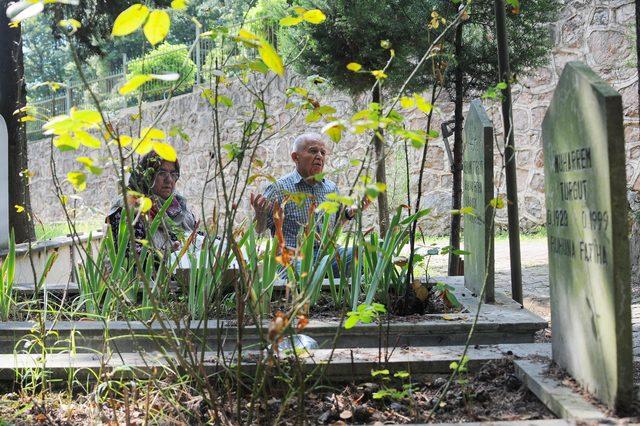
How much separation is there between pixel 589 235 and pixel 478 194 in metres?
1.76

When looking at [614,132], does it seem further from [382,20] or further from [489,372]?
[382,20]

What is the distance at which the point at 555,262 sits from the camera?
2.49 m

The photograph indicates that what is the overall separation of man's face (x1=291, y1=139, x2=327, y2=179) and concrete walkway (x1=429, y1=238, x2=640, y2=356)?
68.2 inches

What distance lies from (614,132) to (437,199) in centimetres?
921

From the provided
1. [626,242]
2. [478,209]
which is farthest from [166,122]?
[626,242]

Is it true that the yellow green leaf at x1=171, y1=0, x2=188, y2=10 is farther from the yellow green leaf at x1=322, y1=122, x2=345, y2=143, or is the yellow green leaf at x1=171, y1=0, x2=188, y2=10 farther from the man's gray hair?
the man's gray hair

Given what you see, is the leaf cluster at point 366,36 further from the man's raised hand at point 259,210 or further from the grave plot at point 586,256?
the grave plot at point 586,256

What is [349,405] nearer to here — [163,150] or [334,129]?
[334,129]

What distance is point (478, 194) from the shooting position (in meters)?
3.88

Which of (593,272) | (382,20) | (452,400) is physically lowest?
(452,400)

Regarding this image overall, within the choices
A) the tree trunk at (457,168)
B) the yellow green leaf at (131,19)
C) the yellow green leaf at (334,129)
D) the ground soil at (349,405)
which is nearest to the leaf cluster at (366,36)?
the tree trunk at (457,168)

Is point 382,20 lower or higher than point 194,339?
higher

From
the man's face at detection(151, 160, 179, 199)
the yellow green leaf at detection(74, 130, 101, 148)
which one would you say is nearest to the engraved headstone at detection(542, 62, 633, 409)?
the yellow green leaf at detection(74, 130, 101, 148)

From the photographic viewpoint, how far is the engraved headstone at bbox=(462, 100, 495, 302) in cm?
373
